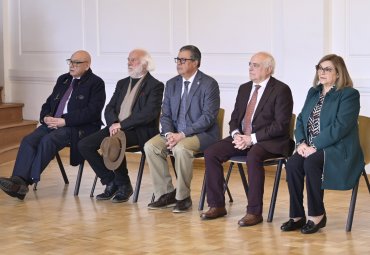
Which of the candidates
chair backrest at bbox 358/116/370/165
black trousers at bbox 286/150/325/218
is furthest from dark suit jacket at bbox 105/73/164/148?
chair backrest at bbox 358/116/370/165

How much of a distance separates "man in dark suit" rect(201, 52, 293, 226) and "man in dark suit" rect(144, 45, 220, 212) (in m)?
0.24

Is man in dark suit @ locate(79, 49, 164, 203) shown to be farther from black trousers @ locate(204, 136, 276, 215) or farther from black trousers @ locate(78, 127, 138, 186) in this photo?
black trousers @ locate(204, 136, 276, 215)

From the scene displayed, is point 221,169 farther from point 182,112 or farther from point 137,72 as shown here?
point 137,72

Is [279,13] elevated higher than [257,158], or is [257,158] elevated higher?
[279,13]

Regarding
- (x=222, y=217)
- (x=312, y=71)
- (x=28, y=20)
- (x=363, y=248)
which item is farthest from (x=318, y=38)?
(x=28, y=20)

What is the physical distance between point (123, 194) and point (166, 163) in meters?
0.55

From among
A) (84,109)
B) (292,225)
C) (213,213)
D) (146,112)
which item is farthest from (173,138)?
(292,225)

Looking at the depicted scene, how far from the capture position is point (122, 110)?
7020mm

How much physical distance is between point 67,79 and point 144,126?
1.02 meters

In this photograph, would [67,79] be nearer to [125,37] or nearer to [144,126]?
[144,126]

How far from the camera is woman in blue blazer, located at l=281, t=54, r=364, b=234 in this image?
224 inches

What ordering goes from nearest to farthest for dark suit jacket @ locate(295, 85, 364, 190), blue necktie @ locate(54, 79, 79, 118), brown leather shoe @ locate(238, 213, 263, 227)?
dark suit jacket @ locate(295, 85, 364, 190) → brown leather shoe @ locate(238, 213, 263, 227) → blue necktie @ locate(54, 79, 79, 118)

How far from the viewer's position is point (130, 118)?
6.89 metres

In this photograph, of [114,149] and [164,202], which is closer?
[164,202]
